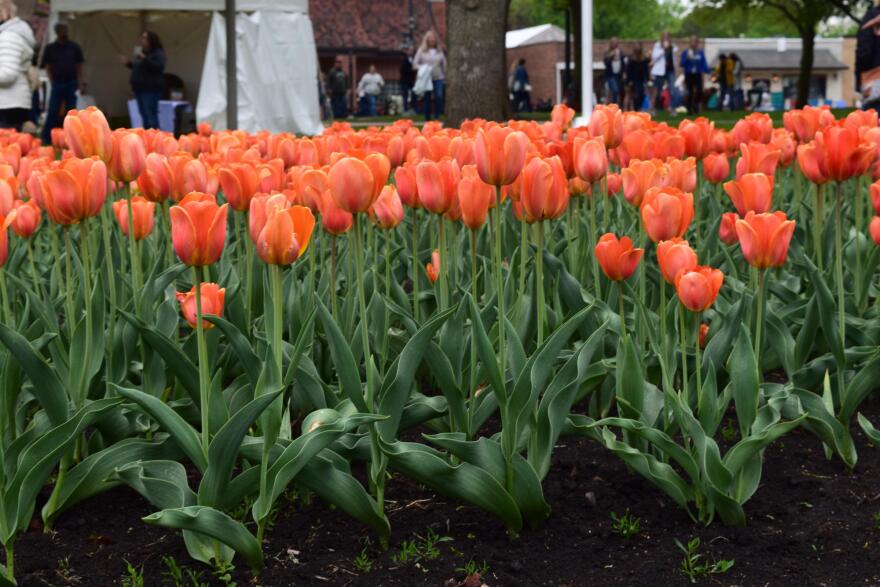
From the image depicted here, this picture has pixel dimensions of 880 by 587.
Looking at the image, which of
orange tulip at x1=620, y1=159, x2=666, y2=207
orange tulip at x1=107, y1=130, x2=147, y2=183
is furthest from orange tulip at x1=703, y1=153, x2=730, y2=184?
orange tulip at x1=107, y1=130, x2=147, y2=183

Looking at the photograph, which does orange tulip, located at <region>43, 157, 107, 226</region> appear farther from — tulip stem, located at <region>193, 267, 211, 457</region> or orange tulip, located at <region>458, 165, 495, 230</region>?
orange tulip, located at <region>458, 165, 495, 230</region>

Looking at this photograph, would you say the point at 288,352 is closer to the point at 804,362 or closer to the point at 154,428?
the point at 154,428

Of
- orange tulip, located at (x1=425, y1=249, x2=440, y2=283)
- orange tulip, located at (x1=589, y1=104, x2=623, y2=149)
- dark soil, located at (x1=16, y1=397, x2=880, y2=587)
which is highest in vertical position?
orange tulip, located at (x1=589, y1=104, x2=623, y2=149)

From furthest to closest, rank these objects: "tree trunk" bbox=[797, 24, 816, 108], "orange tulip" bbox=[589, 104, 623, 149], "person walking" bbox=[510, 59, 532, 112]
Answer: "person walking" bbox=[510, 59, 532, 112], "tree trunk" bbox=[797, 24, 816, 108], "orange tulip" bbox=[589, 104, 623, 149]

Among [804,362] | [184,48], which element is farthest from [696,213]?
[184,48]

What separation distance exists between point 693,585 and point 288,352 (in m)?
1.11

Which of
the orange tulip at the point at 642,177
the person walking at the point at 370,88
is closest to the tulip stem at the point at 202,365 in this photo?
the orange tulip at the point at 642,177

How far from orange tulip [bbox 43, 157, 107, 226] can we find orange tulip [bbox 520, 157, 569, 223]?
0.90 m

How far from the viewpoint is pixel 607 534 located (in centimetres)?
235

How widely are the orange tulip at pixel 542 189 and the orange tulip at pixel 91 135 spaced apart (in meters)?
1.03

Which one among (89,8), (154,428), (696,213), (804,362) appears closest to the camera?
(154,428)

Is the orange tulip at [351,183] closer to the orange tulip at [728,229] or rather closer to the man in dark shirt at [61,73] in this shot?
the orange tulip at [728,229]

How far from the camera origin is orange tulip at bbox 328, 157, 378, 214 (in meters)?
2.11

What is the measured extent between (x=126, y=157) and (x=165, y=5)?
45.3ft
